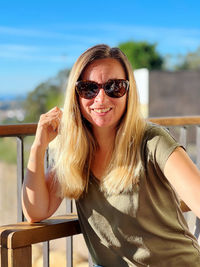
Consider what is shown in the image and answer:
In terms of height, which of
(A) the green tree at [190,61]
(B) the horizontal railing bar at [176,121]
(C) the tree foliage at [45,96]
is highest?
(A) the green tree at [190,61]

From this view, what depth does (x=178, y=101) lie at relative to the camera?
66.5ft

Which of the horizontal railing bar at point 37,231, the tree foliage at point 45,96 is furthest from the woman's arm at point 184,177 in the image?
the tree foliage at point 45,96

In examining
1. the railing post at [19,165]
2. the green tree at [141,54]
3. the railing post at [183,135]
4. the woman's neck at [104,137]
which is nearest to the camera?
the woman's neck at [104,137]

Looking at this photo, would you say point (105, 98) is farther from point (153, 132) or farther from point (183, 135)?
point (183, 135)

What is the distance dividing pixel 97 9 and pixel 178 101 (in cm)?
3501

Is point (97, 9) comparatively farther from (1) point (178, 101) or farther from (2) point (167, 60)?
(1) point (178, 101)

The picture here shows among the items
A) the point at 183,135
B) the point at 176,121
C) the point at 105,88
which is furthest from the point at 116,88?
the point at 183,135

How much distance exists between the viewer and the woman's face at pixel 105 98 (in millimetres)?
1496

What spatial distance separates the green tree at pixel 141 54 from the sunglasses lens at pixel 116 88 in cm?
2242

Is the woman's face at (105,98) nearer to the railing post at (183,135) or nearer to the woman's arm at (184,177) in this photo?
the woman's arm at (184,177)

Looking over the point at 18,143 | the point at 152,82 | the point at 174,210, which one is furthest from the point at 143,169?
the point at 152,82

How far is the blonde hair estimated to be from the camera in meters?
1.48

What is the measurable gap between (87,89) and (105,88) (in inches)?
2.3

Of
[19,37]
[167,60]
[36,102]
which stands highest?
[19,37]
